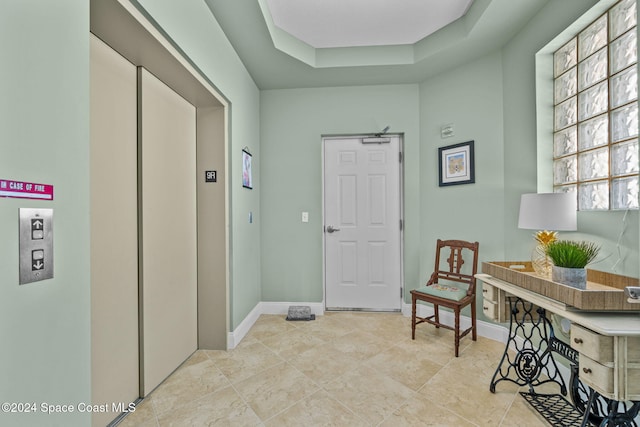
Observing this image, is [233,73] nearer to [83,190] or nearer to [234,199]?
[234,199]

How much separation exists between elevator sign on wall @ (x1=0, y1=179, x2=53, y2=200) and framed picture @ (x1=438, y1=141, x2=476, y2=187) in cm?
294

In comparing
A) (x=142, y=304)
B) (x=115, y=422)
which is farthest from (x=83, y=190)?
(x=115, y=422)

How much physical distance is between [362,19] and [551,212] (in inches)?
81.6

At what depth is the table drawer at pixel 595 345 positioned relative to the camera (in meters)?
1.09

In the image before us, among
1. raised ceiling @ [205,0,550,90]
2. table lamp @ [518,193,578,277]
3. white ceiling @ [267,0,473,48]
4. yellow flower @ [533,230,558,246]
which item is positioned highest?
white ceiling @ [267,0,473,48]

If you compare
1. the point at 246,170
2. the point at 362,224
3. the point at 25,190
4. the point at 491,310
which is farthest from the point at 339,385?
the point at 246,170

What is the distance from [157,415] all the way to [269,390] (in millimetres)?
638

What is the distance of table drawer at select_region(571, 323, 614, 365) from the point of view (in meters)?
1.09

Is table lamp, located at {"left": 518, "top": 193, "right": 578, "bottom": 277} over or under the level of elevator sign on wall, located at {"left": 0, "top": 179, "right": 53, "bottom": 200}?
under

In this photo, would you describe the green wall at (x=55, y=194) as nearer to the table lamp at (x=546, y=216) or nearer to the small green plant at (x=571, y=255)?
the small green plant at (x=571, y=255)

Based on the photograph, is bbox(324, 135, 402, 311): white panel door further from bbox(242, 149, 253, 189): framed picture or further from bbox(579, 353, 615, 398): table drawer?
bbox(579, 353, 615, 398): table drawer

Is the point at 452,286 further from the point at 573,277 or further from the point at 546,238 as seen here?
the point at 573,277

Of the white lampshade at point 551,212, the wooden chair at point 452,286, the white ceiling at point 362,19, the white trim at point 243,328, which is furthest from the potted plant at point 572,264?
the white trim at point 243,328

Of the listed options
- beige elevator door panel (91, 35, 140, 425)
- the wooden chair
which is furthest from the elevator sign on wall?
the wooden chair
